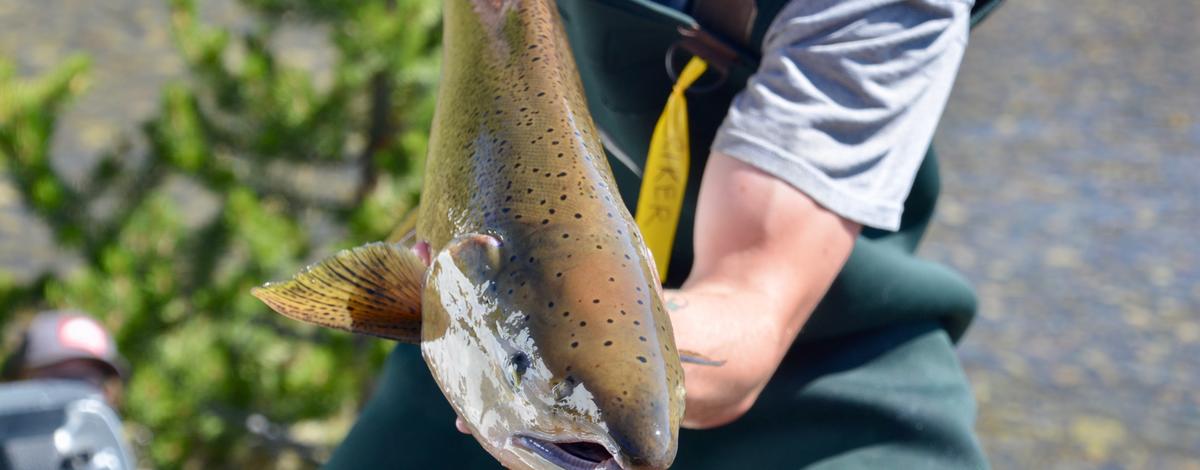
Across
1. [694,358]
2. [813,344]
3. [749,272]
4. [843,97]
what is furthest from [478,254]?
[813,344]

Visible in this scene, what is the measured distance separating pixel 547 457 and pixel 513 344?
0.11 metres

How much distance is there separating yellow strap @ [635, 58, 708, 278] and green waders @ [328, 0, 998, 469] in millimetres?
102

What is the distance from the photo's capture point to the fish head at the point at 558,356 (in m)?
1.10

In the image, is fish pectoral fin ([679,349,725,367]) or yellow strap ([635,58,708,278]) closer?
fish pectoral fin ([679,349,725,367])

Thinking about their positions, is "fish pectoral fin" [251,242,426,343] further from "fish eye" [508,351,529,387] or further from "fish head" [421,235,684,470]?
"fish eye" [508,351,529,387]

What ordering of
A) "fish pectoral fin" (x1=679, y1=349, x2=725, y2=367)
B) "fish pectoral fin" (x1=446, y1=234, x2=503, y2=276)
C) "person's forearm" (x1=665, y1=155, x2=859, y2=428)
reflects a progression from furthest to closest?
"person's forearm" (x1=665, y1=155, x2=859, y2=428), "fish pectoral fin" (x1=679, y1=349, x2=725, y2=367), "fish pectoral fin" (x1=446, y1=234, x2=503, y2=276)

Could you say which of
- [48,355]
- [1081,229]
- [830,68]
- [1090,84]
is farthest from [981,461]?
[1090,84]

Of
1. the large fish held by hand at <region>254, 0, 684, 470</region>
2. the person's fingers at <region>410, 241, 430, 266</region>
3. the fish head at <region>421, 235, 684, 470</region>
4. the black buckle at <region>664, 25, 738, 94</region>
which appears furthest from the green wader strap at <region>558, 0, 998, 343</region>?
the fish head at <region>421, 235, 684, 470</region>

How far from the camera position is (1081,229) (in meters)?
7.43

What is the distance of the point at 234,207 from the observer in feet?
13.6

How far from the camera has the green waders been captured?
76.0 inches

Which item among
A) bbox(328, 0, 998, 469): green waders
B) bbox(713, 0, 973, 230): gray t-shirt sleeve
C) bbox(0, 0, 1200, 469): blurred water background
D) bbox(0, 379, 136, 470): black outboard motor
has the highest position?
bbox(713, 0, 973, 230): gray t-shirt sleeve

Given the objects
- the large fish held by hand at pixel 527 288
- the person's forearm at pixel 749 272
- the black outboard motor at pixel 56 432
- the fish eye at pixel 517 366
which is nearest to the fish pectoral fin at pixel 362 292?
the large fish held by hand at pixel 527 288

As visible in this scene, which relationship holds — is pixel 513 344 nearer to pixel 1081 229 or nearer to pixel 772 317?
pixel 772 317
